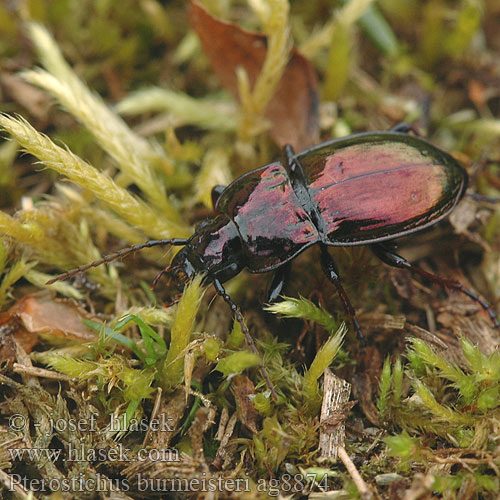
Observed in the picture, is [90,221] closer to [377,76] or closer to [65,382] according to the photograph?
[65,382]

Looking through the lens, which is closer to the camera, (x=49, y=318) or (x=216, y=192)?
(x=49, y=318)

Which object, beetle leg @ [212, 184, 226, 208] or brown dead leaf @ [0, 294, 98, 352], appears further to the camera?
beetle leg @ [212, 184, 226, 208]

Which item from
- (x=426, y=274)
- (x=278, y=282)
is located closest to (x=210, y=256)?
(x=278, y=282)

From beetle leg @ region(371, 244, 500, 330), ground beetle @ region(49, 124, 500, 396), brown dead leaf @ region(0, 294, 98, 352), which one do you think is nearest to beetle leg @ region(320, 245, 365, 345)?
ground beetle @ region(49, 124, 500, 396)

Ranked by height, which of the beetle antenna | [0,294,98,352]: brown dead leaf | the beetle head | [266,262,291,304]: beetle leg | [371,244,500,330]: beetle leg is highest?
the beetle antenna

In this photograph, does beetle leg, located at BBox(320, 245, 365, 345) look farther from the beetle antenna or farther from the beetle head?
the beetle antenna

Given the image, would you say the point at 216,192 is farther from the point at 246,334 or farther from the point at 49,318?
the point at 49,318

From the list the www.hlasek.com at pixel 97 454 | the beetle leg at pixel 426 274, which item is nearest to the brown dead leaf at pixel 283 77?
the beetle leg at pixel 426 274
